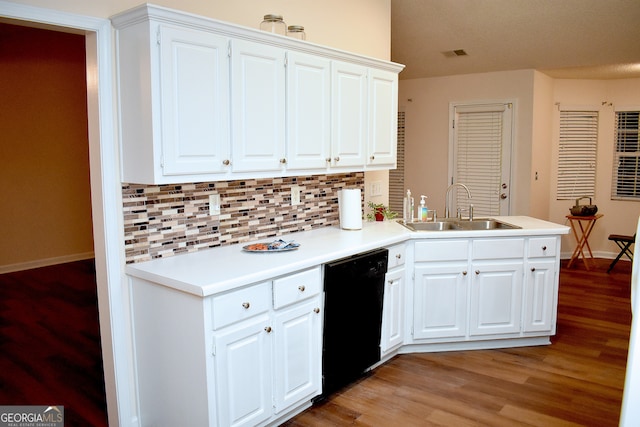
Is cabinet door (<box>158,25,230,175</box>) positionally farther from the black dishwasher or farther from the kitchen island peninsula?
the black dishwasher

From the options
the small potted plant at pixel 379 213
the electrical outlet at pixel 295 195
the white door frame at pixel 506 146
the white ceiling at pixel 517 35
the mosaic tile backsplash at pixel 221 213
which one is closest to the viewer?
the mosaic tile backsplash at pixel 221 213

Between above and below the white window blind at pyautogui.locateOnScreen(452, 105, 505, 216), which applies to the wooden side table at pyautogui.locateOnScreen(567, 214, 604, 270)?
below

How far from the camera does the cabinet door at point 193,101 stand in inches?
98.3

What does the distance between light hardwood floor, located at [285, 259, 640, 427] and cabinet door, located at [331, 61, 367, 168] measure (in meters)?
1.47

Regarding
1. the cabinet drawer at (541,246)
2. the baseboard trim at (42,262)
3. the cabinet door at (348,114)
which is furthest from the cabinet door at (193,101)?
the baseboard trim at (42,262)

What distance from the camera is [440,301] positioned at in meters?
3.77

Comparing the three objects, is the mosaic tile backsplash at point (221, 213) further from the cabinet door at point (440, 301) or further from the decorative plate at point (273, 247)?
the cabinet door at point (440, 301)

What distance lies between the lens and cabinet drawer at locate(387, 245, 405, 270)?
3.50 meters

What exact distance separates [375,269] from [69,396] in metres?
2.01

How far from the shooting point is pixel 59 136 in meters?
6.57

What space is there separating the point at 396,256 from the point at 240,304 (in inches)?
55.8

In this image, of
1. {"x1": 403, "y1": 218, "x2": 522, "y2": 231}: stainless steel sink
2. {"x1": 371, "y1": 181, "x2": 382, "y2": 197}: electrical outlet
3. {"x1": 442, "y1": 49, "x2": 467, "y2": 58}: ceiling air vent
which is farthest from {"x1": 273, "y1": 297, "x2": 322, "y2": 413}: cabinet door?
{"x1": 442, "y1": 49, "x2": 467, "y2": 58}: ceiling air vent

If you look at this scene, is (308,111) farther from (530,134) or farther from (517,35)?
(530,134)

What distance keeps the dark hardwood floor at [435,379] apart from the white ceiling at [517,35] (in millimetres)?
2612
